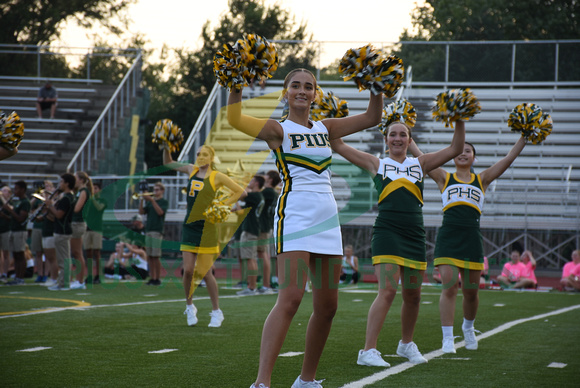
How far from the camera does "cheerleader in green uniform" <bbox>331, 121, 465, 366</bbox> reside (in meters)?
5.62

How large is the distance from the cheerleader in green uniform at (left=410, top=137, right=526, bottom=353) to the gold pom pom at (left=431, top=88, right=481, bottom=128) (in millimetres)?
1098

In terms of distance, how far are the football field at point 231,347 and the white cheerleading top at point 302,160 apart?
56.4 inches

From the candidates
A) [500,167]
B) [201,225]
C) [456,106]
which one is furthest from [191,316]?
[456,106]

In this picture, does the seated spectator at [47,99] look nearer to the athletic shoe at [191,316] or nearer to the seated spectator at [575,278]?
the seated spectator at [575,278]

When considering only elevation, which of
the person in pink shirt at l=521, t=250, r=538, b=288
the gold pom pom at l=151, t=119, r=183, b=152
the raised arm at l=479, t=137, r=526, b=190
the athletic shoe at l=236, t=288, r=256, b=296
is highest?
the gold pom pom at l=151, t=119, r=183, b=152

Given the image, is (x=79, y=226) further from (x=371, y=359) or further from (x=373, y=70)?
(x=373, y=70)

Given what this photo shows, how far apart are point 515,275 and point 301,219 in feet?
39.9

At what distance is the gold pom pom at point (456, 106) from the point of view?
204 inches

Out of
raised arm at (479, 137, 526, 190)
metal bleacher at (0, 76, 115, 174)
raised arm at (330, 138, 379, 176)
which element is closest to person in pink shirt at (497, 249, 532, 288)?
raised arm at (479, 137, 526, 190)

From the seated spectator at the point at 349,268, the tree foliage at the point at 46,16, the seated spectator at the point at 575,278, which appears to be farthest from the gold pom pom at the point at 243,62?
the tree foliage at the point at 46,16

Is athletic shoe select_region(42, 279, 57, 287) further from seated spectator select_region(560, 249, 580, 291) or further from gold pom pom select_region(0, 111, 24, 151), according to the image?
seated spectator select_region(560, 249, 580, 291)

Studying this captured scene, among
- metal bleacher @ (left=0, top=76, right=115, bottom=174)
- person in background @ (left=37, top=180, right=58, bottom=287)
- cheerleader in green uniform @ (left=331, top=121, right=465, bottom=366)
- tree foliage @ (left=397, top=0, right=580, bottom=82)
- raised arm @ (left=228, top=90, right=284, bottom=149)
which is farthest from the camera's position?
tree foliage @ (left=397, top=0, right=580, bottom=82)

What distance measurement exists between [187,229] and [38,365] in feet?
9.73

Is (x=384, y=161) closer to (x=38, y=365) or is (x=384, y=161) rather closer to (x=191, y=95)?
(x=38, y=365)
